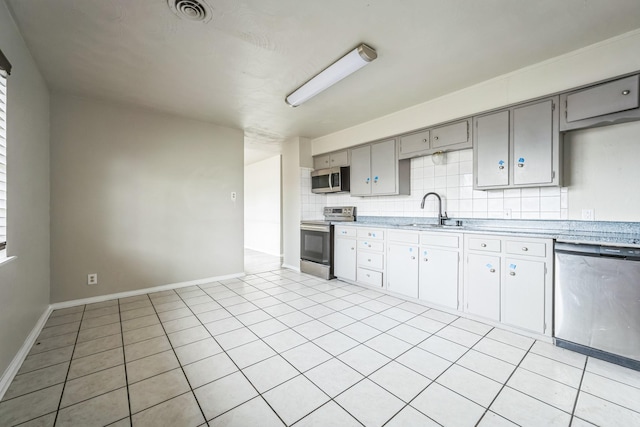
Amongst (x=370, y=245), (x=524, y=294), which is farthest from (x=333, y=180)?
(x=524, y=294)

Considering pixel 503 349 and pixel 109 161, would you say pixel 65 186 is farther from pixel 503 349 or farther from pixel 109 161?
pixel 503 349

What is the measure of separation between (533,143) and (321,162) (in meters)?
3.24

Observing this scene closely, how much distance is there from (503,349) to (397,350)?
0.90 metres

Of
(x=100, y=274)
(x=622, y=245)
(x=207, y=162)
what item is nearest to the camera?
(x=622, y=245)

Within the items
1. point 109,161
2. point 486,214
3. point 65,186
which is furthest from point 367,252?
point 65,186

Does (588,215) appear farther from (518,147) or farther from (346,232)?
(346,232)

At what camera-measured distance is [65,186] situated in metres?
3.16

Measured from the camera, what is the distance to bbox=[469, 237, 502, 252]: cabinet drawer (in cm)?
259

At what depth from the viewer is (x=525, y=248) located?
7.95 feet

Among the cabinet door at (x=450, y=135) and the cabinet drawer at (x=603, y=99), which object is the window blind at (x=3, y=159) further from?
the cabinet drawer at (x=603, y=99)

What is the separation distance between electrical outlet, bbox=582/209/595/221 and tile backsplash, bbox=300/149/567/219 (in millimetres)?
134

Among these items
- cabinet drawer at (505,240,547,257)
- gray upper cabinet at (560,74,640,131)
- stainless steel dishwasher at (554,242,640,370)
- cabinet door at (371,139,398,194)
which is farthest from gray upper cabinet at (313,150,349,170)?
stainless steel dishwasher at (554,242,640,370)

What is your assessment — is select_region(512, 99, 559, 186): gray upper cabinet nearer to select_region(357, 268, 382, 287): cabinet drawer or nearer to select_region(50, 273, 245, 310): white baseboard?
select_region(357, 268, 382, 287): cabinet drawer

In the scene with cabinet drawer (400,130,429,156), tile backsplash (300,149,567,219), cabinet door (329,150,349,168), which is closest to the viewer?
tile backsplash (300,149,567,219)
